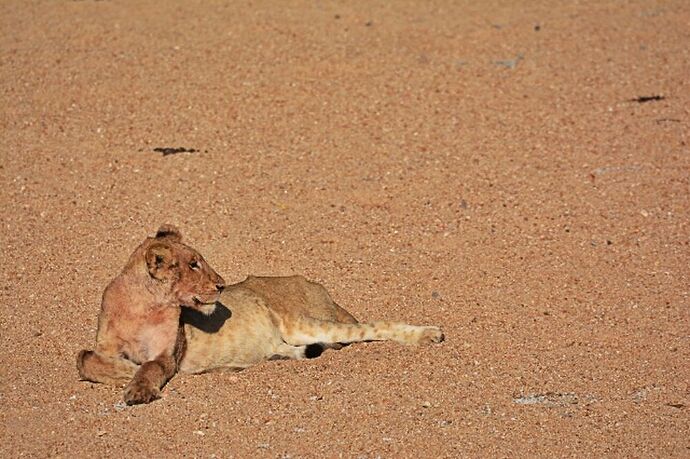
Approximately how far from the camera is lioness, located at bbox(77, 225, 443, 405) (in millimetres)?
7492

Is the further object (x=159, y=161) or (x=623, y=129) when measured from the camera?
(x=623, y=129)

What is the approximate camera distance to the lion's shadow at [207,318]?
7855 mm

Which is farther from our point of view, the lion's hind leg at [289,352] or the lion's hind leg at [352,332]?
the lion's hind leg at [352,332]

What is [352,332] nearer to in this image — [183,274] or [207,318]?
[207,318]

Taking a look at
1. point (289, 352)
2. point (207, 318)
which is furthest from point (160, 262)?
point (289, 352)

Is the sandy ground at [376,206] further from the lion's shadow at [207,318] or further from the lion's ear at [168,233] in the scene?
the lion's ear at [168,233]

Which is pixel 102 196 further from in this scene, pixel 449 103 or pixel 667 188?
pixel 667 188

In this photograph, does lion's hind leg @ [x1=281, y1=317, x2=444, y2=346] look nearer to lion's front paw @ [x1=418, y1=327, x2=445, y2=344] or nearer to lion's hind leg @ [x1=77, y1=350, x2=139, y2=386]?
lion's front paw @ [x1=418, y1=327, x2=445, y2=344]

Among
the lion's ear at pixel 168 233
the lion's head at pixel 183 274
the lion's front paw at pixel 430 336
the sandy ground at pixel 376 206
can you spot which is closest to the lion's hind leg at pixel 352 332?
the lion's front paw at pixel 430 336

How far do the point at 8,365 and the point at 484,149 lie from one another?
5.56 m

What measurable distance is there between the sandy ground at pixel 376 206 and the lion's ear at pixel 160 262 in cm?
72

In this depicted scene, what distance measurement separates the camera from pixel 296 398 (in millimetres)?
7633

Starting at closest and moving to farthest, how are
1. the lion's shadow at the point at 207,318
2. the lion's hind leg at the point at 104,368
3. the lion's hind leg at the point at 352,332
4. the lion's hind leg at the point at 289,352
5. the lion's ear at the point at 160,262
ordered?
the lion's ear at the point at 160,262
the lion's hind leg at the point at 104,368
the lion's shadow at the point at 207,318
the lion's hind leg at the point at 289,352
the lion's hind leg at the point at 352,332

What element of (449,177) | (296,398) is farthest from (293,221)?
(296,398)
